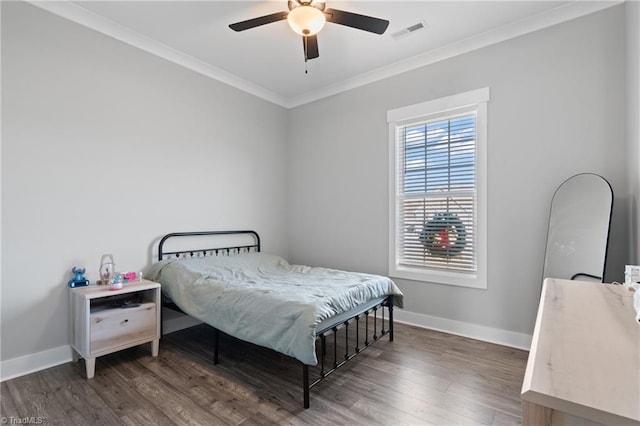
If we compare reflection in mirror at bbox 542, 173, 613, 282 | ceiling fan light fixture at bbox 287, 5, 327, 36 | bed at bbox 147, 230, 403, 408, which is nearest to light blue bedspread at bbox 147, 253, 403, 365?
bed at bbox 147, 230, 403, 408

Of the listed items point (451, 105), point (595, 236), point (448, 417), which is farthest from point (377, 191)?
point (448, 417)

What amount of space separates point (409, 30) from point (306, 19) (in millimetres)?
1242

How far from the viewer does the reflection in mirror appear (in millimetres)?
2250

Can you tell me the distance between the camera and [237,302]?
91.2 inches

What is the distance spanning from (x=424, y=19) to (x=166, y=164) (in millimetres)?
2860

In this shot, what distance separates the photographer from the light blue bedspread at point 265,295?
199 cm

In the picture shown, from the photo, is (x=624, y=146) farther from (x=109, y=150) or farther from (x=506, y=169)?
(x=109, y=150)

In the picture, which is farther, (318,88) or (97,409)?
(318,88)

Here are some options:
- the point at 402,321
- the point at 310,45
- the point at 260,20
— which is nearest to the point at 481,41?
the point at 310,45

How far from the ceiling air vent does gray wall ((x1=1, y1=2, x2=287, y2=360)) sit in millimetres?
2094

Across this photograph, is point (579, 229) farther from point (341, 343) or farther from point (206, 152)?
point (206, 152)

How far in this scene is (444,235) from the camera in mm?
3250

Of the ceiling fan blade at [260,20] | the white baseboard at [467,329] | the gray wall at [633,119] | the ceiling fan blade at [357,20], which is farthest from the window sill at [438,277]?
the ceiling fan blade at [260,20]

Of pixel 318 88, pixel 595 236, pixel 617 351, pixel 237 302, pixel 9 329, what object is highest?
pixel 318 88
